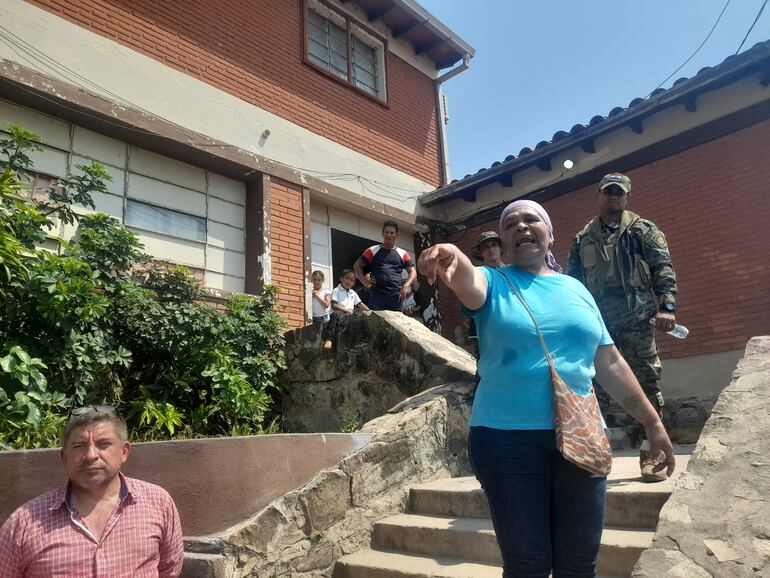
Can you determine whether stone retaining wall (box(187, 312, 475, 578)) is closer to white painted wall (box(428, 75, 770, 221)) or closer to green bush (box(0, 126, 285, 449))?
green bush (box(0, 126, 285, 449))

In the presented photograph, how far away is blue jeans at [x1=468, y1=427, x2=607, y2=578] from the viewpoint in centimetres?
168

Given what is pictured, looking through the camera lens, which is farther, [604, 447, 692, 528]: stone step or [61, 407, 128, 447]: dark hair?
[604, 447, 692, 528]: stone step

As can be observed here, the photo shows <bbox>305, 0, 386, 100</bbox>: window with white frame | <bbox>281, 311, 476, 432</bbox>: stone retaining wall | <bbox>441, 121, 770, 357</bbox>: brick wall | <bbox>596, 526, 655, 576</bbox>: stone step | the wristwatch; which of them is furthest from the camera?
<bbox>305, 0, 386, 100</bbox>: window with white frame

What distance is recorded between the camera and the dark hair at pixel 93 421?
7.26ft

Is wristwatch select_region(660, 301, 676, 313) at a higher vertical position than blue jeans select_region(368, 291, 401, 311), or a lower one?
lower

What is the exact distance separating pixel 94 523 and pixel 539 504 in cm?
158

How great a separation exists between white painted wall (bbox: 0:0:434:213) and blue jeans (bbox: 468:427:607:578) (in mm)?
5787

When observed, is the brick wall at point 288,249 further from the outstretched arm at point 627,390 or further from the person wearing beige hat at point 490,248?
the outstretched arm at point 627,390

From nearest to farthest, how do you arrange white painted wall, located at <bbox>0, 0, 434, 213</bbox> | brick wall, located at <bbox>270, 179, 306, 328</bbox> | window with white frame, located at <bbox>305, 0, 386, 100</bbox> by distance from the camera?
white painted wall, located at <bbox>0, 0, 434, 213</bbox> < brick wall, located at <bbox>270, 179, 306, 328</bbox> < window with white frame, located at <bbox>305, 0, 386, 100</bbox>

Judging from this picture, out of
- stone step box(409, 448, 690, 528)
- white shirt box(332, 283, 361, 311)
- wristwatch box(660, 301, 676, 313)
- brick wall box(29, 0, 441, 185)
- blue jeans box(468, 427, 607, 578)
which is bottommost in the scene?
stone step box(409, 448, 690, 528)

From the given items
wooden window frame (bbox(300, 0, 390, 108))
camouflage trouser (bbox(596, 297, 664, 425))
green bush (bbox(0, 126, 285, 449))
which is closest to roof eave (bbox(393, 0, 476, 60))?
wooden window frame (bbox(300, 0, 390, 108))

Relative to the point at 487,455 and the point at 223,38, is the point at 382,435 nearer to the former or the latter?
the point at 487,455

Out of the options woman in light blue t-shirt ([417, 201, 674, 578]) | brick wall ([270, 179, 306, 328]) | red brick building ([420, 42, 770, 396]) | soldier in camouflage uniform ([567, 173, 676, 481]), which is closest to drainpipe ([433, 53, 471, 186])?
red brick building ([420, 42, 770, 396])

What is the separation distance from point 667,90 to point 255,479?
6512 mm
